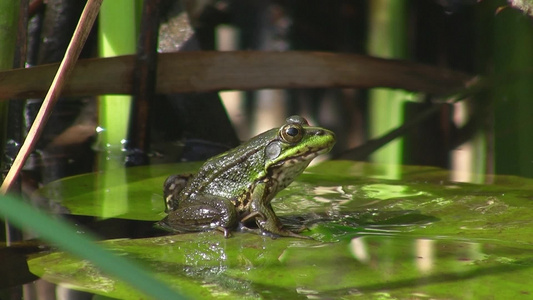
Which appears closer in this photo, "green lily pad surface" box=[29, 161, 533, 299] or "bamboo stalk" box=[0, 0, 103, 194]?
"green lily pad surface" box=[29, 161, 533, 299]

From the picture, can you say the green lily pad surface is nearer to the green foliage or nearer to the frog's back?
the frog's back

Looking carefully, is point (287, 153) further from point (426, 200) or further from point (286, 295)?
point (286, 295)

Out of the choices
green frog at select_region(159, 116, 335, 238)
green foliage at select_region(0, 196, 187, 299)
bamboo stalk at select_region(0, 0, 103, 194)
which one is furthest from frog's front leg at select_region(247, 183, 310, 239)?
green foliage at select_region(0, 196, 187, 299)

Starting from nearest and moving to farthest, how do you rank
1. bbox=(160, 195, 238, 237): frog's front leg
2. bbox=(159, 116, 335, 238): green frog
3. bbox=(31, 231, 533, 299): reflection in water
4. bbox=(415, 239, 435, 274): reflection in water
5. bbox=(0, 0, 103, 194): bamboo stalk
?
1. bbox=(31, 231, 533, 299): reflection in water
2. bbox=(415, 239, 435, 274): reflection in water
3. bbox=(0, 0, 103, 194): bamboo stalk
4. bbox=(160, 195, 238, 237): frog's front leg
5. bbox=(159, 116, 335, 238): green frog

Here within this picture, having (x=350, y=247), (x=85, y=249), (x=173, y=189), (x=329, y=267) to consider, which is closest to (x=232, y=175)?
(x=173, y=189)

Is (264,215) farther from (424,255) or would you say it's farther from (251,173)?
(424,255)

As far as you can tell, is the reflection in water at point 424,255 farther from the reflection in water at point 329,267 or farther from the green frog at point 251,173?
the green frog at point 251,173

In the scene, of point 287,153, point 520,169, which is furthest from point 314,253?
point 520,169
